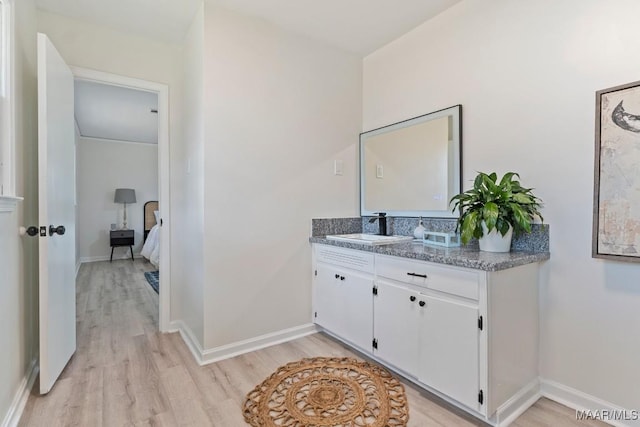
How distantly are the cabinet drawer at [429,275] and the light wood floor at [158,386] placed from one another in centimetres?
64

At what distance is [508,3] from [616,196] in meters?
1.29

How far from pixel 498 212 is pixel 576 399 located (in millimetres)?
1056

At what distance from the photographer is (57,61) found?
80.3 inches

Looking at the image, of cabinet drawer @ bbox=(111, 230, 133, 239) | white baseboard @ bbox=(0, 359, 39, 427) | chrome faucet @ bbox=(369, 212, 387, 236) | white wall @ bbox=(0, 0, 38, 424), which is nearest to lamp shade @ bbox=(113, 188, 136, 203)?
cabinet drawer @ bbox=(111, 230, 133, 239)

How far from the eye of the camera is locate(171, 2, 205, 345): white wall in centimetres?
229

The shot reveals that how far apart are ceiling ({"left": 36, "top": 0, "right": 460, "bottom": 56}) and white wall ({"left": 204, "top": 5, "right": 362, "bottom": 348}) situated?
14cm

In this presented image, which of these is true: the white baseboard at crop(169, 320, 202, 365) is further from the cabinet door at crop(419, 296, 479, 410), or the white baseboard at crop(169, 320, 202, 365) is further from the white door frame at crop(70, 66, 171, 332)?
the cabinet door at crop(419, 296, 479, 410)

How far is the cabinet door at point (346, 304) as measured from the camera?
220cm

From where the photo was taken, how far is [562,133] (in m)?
1.75

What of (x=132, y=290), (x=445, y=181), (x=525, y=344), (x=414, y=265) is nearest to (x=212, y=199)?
(x=414, y=265)

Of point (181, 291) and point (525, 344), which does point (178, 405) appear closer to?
point (181, 291)

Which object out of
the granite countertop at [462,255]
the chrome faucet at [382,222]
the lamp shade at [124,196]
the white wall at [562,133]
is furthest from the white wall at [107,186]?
the white wall at [562,133]

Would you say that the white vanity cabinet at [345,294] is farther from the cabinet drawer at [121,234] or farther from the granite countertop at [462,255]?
the cabinet drawer at [121,234]

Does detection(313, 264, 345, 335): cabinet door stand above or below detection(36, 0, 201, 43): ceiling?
below
